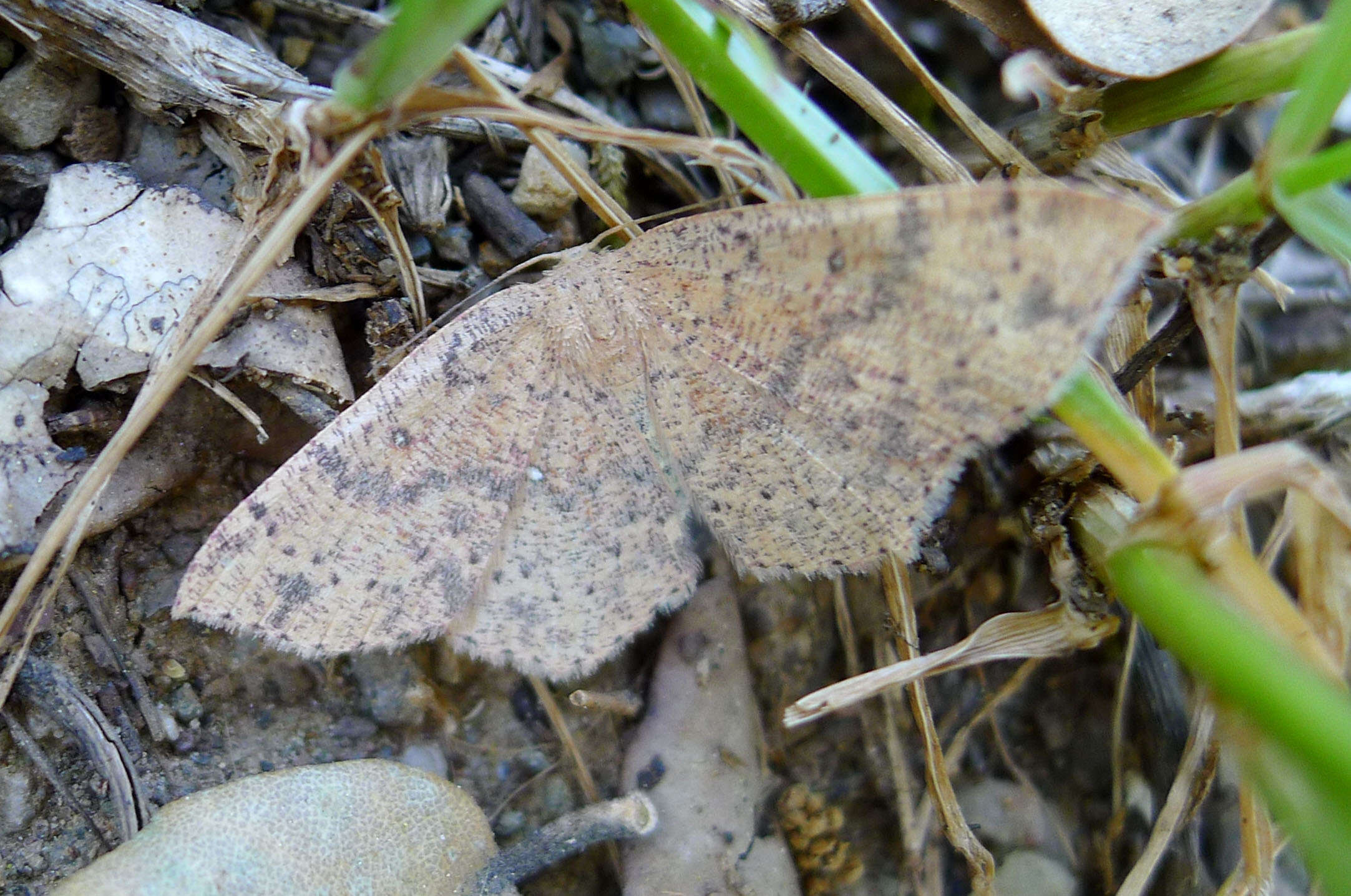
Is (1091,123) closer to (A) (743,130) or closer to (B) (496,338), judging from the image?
→ (A) (743,130)

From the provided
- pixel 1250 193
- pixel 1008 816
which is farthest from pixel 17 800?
pixel 1250 193

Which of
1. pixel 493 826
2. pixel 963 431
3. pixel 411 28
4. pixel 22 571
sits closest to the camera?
pixel 411 28

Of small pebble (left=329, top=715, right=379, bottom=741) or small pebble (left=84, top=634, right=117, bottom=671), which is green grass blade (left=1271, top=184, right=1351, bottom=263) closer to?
small pebble (left=329, top=715, right=379, bottom=741)

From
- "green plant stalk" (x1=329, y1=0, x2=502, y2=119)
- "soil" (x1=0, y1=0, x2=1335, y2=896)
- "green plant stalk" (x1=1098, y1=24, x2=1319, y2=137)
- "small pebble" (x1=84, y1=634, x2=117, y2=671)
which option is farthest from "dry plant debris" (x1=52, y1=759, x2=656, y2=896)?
"green plant stalk" (x1=1098, y1=24, x2=1319, y2=137)

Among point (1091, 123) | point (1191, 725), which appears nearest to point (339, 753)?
point (1191, 725)

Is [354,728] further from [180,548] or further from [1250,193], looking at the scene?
[1250,193]
